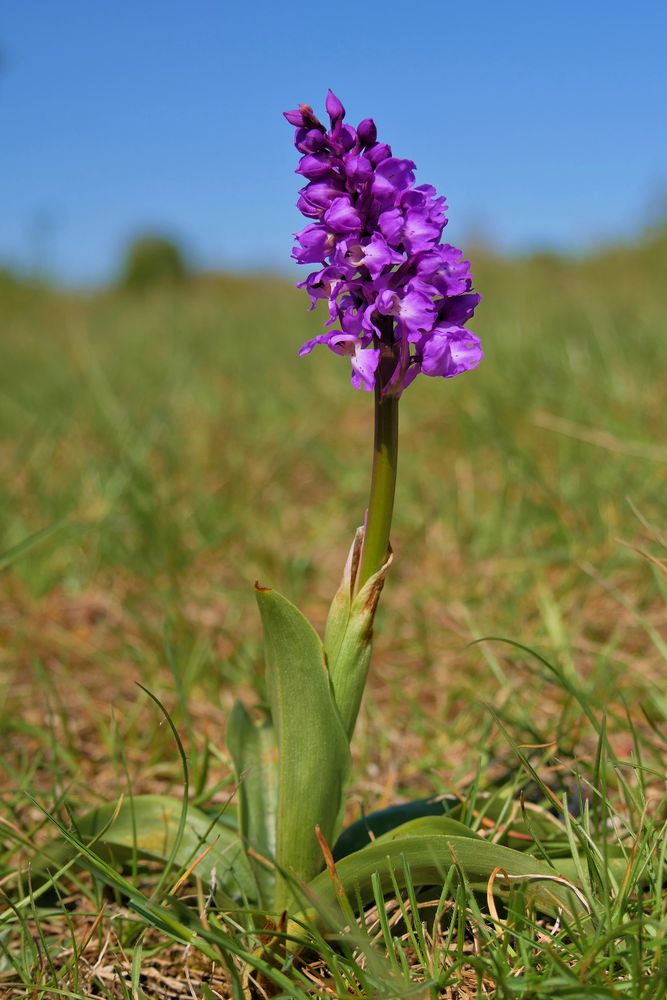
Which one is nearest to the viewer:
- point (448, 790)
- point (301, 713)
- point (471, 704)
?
point (301, 713)

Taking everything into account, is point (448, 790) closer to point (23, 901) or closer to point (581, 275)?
point (23, 901)

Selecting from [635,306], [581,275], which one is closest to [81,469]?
[635,306]

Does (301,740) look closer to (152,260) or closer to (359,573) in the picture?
(359,573)

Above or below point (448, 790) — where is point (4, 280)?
above

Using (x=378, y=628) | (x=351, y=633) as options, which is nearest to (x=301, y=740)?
(x=351, y=633)

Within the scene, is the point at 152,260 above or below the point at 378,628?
above

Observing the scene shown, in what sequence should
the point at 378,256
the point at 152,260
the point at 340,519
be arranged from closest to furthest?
the point at 378,256
the point at 340,519
the point at 152,260

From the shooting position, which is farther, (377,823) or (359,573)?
(377,823)
